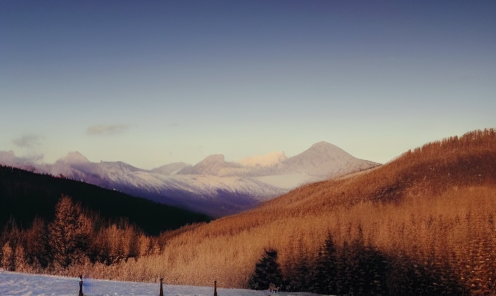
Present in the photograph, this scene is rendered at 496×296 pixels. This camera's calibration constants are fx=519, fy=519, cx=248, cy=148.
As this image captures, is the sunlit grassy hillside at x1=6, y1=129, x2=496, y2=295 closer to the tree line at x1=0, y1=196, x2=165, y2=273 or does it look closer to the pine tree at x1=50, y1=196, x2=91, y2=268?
the tree line at x1=0, y1=196, x2=165, y2=273

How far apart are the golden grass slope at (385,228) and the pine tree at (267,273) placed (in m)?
5.82

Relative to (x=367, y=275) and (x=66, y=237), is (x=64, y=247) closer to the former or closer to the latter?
(x=66, y=237)

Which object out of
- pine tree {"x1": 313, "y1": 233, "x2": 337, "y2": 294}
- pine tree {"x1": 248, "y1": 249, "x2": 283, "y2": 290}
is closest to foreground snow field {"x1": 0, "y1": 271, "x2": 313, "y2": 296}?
pine tree {"x1": 248, "y1": 249, "x2": 283, "y2": 290}

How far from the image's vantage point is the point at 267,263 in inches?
3415

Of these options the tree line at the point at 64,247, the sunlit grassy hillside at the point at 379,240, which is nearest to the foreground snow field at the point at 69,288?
the sunlit grassy hillside at the point at 379,240

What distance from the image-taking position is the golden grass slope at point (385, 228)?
90.9 metres

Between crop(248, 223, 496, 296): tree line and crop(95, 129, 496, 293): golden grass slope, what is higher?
crop(95, 129, 496, 293): golden grass slope

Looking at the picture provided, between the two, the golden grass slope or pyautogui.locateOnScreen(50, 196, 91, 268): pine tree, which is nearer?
the golden grass slope

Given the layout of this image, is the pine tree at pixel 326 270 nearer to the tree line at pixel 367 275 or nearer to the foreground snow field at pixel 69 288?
the tree line at pixel 367 275

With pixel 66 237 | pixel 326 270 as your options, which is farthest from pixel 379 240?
pixel 66 237

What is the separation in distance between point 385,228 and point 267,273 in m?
32.2

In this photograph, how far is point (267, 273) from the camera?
8638cm

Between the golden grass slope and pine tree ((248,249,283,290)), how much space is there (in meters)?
5.82

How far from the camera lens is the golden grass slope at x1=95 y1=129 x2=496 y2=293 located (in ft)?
298
